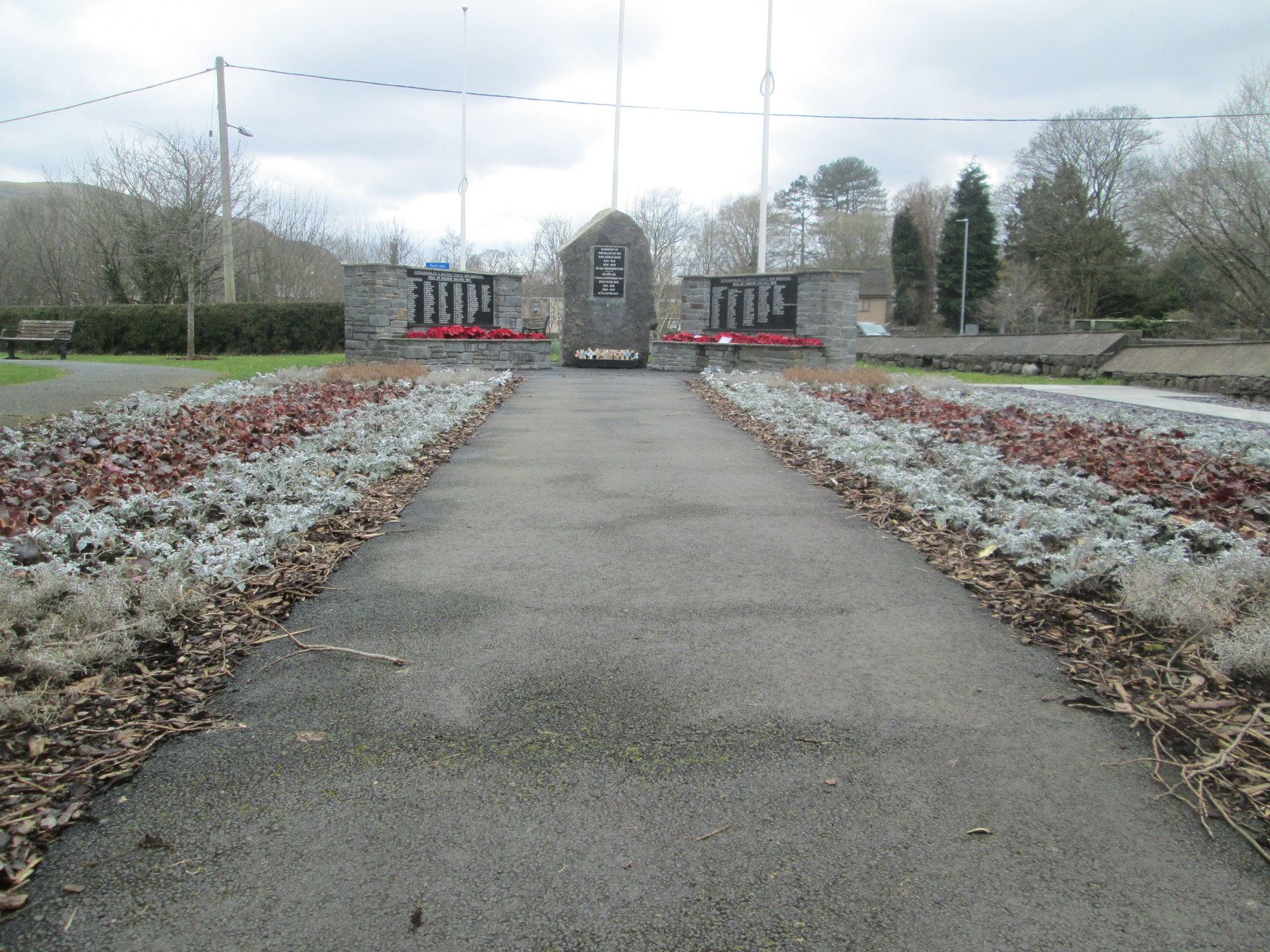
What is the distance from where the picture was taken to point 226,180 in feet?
83.6

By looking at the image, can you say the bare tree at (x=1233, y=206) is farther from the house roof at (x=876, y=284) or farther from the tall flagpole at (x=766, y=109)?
the house roof at (x=876, y=284)

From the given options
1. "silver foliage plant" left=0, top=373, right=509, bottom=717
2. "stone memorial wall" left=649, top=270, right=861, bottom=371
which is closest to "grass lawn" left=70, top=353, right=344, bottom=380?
"stone memorial wall" left=649, top=270, right=861, bottom=371

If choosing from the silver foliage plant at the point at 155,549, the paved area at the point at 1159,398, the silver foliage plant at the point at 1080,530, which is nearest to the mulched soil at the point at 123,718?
the silver foliage plant at the point at 155,549

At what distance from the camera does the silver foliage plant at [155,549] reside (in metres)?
3.10

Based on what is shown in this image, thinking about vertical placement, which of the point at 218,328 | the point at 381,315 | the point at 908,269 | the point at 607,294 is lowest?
the point at 218,328

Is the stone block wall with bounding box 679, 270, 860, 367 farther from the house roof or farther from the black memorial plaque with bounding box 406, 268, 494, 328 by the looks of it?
the house roof

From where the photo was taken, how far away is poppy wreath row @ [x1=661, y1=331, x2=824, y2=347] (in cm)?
1831

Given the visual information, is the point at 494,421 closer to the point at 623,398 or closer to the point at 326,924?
the point at 623,398

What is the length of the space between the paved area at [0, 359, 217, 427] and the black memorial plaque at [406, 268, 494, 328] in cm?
490

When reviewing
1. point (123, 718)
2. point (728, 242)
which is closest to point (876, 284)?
point (728, 242)

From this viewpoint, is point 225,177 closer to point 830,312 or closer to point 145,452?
point 830,312

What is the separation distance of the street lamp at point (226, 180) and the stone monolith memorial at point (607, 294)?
11684 mm

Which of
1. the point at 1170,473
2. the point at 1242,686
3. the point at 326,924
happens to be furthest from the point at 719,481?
the point at 326,924

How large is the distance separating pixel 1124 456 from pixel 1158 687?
15.5 ft
